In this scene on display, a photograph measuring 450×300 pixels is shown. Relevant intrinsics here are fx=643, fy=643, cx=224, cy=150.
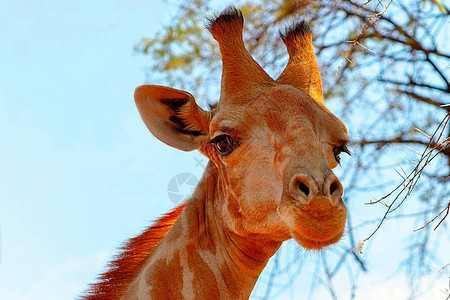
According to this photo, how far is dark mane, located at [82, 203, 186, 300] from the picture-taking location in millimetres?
5665

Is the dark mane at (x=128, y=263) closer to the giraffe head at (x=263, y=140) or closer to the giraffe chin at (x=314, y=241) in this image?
the giraffe head at (x=263, y=140)

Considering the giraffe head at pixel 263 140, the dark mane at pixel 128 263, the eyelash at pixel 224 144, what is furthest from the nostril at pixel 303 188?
the dark mane at pixel 128 263

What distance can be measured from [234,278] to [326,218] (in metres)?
1.30

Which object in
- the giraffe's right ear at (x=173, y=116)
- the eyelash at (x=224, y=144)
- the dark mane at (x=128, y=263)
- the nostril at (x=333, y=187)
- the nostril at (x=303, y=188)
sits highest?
the giraffe's right ear at (x=173, y=116)

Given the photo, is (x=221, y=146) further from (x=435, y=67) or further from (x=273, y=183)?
(x=435, y=67)

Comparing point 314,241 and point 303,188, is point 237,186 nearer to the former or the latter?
point 303,188

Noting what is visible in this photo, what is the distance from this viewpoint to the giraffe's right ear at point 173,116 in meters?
5.98

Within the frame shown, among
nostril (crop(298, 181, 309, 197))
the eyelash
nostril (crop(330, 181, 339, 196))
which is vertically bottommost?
nostril (crop(298, 181, 309, 197))

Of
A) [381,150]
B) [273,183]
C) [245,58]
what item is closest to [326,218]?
[273,183]

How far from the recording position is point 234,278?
18.5 feet

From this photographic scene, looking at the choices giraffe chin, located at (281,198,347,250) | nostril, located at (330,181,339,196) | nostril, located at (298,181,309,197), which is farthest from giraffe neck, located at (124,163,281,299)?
nostril, located at (330,181,339,196)

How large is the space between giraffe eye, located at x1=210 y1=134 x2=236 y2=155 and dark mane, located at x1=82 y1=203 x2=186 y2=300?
1107mm

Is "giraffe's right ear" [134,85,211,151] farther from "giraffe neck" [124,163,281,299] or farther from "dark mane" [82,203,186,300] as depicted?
"dark mane" [82,203,186,300]

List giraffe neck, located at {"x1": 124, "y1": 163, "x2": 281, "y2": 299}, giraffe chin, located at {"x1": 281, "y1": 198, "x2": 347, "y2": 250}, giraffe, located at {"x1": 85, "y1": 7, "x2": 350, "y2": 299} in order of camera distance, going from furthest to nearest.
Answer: giraffe neck, located at {"x1": 124, "y1": 163, "x2": 281, "y2": 299}, giraffe, located at {"x1": 85, "y1": 7, "x2": 350, "y2": 299}, giraffe chin, located at {"x1": 281, "y1": 198, "x2": 347, "y2": 250}
